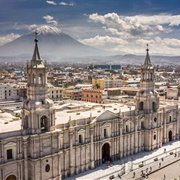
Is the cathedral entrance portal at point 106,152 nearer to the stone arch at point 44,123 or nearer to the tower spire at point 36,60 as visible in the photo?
the stone arch at point 44,123

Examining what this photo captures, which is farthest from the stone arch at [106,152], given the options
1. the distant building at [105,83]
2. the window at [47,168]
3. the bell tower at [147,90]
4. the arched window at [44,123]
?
the distant building at [105,83]

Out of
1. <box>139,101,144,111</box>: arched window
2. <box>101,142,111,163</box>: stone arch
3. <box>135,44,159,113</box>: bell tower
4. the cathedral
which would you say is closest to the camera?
the cathedral

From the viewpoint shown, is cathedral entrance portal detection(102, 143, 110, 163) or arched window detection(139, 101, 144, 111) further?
arched window detection(139, 101, 144, 111)

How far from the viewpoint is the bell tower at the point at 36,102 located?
3747 centimetres

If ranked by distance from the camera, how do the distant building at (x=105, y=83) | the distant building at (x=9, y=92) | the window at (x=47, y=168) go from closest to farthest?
the window at (x=47, y=168), the distant building at (x=9, y=92), the distant building at (x=105, y=83)

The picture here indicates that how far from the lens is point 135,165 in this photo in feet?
153

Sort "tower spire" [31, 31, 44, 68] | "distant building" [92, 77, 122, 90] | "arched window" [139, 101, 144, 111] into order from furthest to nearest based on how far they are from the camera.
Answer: "distant building" [92, 77, 122, 90] → "arched window" [139, 101, 144, 111] → "tower spire" [31, 31, 44, 68]

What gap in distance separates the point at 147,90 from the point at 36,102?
22.8 m

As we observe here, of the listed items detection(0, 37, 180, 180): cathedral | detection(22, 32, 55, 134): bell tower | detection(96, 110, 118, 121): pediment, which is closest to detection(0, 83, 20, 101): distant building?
detection(0, 37, 180, 180): cathedral

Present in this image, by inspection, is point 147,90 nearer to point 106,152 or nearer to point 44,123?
point 106,152

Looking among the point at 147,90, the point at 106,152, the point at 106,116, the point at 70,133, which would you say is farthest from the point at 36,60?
the point at 147,90

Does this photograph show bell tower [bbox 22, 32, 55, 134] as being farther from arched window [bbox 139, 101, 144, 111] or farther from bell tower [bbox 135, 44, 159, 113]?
arched window [bbox 139, 101, 144, 111]

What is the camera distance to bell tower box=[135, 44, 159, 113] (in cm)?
5225

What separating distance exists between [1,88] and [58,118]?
63419 millimetres
